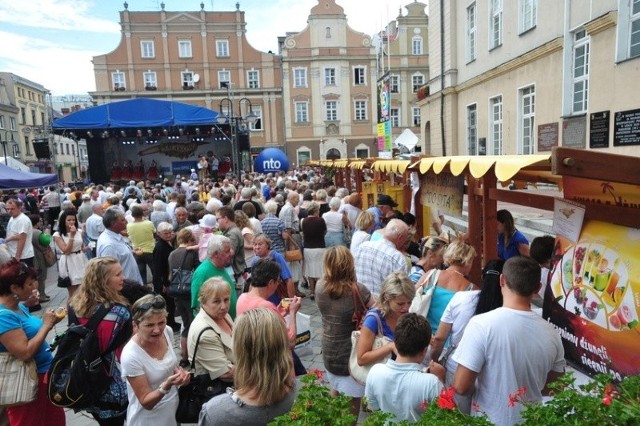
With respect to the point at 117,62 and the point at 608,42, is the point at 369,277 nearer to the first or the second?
the point at 608,42

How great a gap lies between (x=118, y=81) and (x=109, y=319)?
48.8 metres

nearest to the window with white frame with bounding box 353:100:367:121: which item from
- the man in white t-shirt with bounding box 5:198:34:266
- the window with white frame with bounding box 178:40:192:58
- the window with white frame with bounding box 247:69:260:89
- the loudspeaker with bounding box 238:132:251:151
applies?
the window with white frame with bounding box 247:69:260:89

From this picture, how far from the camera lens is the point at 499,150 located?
53.6 feet

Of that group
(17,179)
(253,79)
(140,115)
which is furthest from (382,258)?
(253,79)

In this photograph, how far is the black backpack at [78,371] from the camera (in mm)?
2697

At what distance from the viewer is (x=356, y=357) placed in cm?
314

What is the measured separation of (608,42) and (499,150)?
6.71 m

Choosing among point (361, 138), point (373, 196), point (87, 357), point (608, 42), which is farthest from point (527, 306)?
point (361, 138)

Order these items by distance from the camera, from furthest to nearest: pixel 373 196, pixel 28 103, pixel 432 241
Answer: pixel 28 103
pixel 373 196
pixel 432 241

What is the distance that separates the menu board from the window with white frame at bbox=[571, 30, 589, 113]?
1.53m

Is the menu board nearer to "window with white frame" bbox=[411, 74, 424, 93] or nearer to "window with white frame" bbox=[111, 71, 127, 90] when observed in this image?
"window with white frame" bbox=[411, 74, 424, 93]

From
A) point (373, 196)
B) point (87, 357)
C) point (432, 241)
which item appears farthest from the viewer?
point (373, 196)

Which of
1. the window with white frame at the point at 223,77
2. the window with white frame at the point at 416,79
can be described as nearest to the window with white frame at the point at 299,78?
the window with white frame at the point at 223,77

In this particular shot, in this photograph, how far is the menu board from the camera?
365 inches
